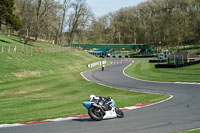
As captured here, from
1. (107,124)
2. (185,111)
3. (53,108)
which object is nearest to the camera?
(107,124)

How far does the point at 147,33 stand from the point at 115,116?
122948mm

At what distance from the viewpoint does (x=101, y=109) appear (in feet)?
44.6

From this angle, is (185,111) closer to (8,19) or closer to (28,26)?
(8,19)

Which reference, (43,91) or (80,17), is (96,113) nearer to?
(43,91)

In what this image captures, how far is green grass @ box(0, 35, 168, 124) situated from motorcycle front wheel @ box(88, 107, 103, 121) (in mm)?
2223

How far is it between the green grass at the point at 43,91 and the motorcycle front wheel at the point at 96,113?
2.22 meters

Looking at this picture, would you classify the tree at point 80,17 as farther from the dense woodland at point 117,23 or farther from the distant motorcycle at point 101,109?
the distant motorcycle at point 101,109

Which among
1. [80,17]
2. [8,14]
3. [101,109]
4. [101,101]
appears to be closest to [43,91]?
[101,101]

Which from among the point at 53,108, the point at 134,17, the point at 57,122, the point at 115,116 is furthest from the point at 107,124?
the point at 134,17

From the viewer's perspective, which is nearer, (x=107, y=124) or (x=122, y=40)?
(x=107, y=124)

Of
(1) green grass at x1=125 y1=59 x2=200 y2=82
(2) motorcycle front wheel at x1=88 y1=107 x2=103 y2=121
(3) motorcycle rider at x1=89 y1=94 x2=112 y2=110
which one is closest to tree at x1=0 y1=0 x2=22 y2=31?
(1) green grass at x1=125 y1=59 x2=200 y2=82

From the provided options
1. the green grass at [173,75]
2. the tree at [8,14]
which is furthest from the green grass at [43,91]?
the tree at [8,14]

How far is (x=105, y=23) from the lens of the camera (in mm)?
166875

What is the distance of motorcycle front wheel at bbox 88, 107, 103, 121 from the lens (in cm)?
1332
